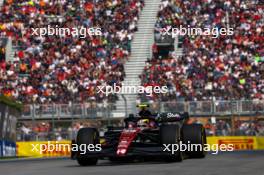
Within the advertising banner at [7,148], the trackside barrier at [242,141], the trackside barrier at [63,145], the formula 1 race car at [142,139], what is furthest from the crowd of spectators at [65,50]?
the formula 1 race car at [142,139]

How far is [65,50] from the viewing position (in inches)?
1489

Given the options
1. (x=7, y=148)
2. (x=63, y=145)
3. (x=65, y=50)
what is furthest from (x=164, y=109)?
(x=65, y=50)

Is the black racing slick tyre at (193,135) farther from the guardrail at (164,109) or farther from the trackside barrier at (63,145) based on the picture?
the guardrail at (164,109)

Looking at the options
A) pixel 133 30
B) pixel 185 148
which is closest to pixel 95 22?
pixel 133 30

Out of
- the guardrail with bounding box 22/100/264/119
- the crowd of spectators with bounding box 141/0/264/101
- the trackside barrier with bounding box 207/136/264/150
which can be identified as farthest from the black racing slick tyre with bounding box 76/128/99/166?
Result: the crowd of spectators with bounding box 141/0/264/101

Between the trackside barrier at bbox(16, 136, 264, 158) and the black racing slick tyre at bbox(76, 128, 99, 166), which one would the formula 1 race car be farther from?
the trackside barrier at bbox(16, 136, 264, 158)

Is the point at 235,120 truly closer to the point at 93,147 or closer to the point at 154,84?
the point at 154,84

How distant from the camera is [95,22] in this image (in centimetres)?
3994

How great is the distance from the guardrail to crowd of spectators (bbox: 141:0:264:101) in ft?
4.52

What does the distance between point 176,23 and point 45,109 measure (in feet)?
33.2

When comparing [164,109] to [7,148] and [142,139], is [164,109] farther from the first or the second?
[142,139]

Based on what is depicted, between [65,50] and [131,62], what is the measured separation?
11.4 feet

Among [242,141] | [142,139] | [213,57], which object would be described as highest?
[213,57]

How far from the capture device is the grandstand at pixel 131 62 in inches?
1287
